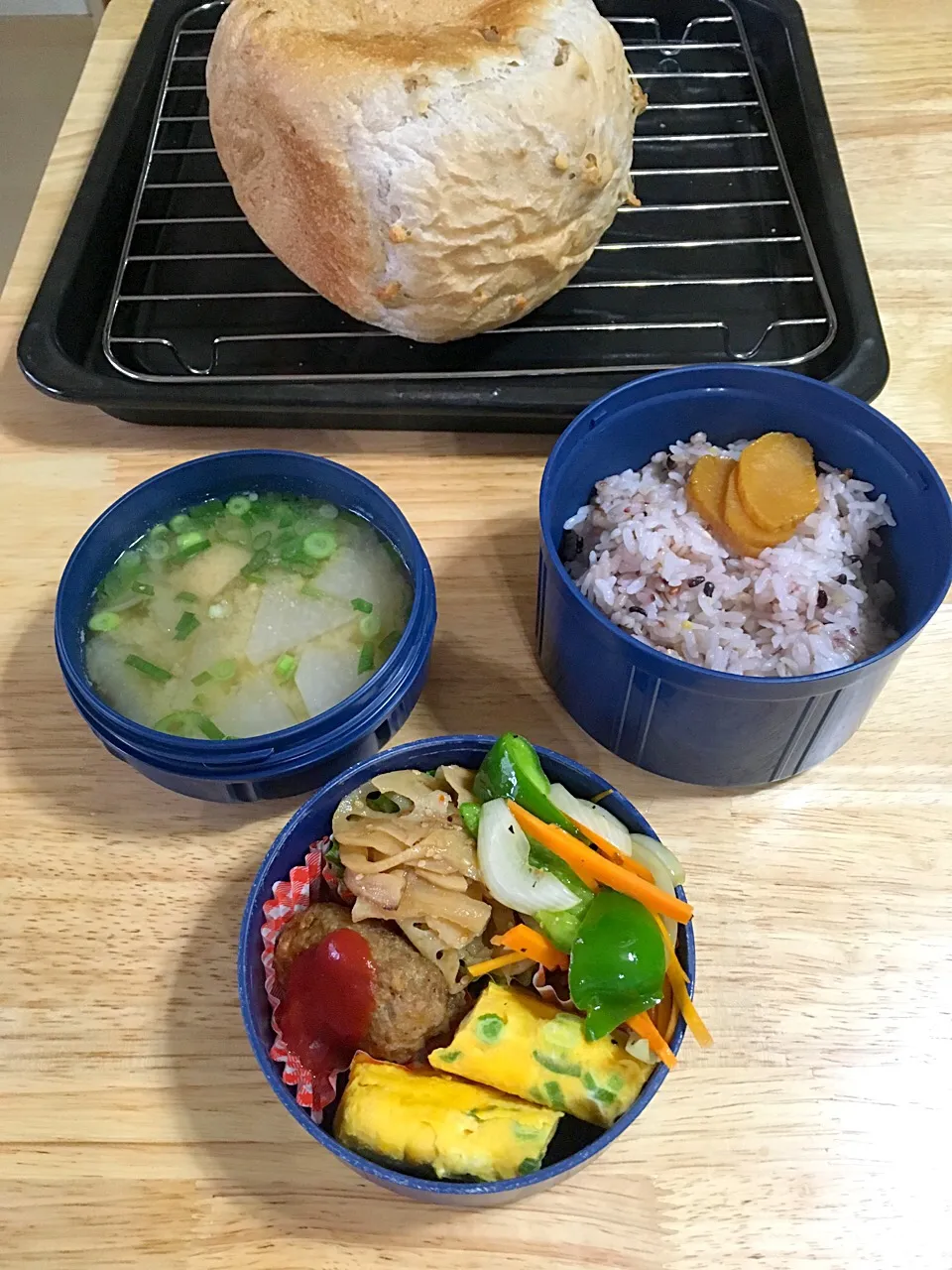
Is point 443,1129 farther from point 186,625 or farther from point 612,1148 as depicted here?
point 186,625

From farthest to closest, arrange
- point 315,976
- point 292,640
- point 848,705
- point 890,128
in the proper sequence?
1. point 890,128
2. point 292,640
3. point 848,705
4. point 315,976

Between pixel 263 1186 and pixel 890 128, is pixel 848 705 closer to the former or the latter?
pixel 263 1186

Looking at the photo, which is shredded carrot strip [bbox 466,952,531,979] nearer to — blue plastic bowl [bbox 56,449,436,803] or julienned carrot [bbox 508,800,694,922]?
julienned carrot [bbox 508,800,694,922]

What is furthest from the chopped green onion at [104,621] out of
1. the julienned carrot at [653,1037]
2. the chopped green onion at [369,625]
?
the julienned carrot at [653,1037]

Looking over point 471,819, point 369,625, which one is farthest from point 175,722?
point 471,819

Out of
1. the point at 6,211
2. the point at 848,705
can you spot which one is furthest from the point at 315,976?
the point at 6,211
